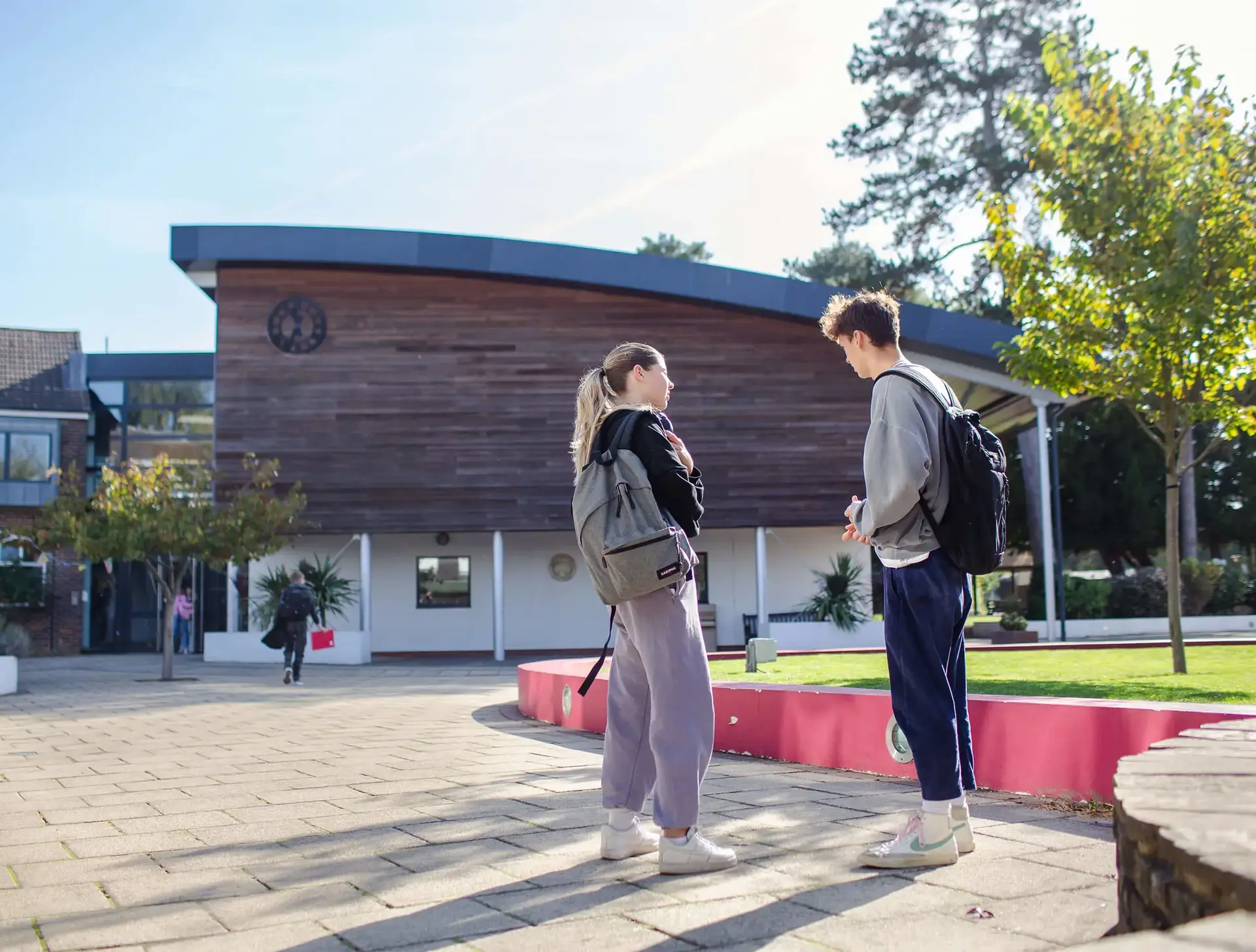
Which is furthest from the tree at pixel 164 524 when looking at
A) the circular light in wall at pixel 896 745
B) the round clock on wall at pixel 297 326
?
the circular light in wall at pixel 896 745

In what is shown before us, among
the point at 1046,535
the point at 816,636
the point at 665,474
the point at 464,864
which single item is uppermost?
the point at 1046,535

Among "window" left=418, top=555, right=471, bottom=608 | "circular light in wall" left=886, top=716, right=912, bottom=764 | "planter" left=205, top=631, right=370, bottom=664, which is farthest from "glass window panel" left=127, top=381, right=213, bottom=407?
"circular light in wall" left=886, top=716, right=912, bottom=764

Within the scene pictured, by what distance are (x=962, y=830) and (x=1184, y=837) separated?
1.56 meters

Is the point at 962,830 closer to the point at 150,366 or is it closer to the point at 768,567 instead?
the point at 768,567

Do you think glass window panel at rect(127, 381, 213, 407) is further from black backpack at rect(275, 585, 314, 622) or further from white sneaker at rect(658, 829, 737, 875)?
white sneaker at rect(658, 829, 737, 875)

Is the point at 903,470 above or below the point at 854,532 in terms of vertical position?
above

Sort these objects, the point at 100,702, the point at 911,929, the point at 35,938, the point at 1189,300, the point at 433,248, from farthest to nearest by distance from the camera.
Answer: the point at 433,248
the point at 100,702
the point at 1189,300
the point at 35,938
the point at 911,929

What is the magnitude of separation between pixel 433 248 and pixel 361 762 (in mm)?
17304

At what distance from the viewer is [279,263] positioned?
23438 mm

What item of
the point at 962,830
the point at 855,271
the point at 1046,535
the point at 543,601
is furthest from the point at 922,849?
the point at 855,271

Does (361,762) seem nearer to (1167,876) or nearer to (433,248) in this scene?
(1167,876)

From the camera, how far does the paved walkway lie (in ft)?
9.79

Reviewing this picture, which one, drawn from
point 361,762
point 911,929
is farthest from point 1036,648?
point 911,929

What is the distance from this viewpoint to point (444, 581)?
2559 cm
